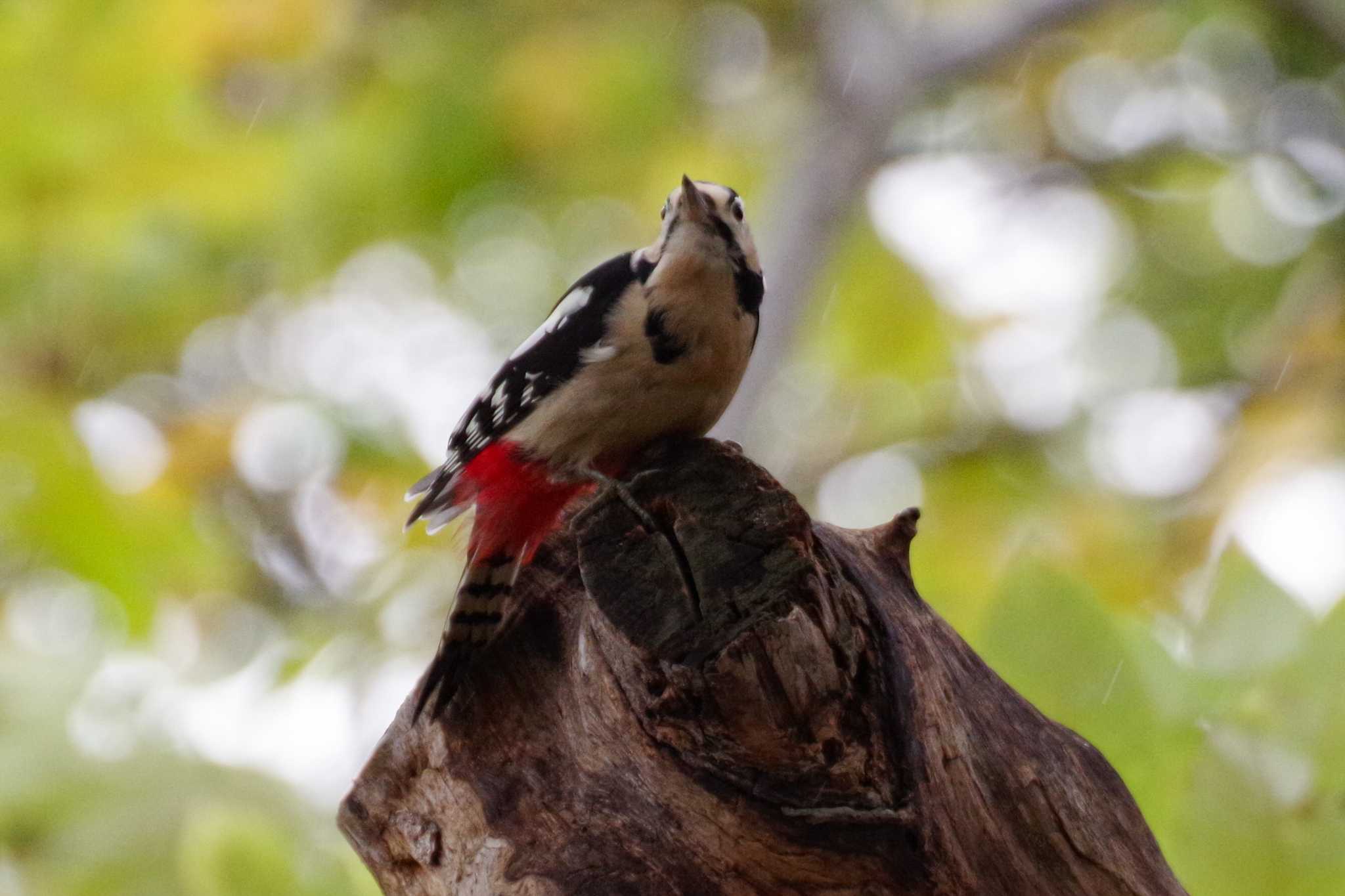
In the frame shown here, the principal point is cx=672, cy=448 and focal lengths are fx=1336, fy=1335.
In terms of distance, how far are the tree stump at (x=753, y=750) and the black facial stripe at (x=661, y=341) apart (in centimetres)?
25

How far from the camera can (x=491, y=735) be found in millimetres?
1705

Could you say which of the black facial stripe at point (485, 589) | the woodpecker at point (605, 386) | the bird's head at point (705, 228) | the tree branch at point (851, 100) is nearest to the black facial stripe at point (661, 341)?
the woodpecker at point (605, 386)

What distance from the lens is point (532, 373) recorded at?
6.73 feet

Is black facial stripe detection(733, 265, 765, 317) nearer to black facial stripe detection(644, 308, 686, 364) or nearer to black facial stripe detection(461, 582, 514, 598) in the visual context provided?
black facial stripe detection(644, 308, 686, 364)

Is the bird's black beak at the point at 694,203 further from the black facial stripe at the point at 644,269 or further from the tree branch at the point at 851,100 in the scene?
the tree branch at the point at 851,100

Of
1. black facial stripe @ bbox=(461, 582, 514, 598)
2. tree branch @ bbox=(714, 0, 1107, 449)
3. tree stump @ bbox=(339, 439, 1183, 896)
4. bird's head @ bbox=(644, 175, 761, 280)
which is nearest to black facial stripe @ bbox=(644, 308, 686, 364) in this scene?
bird's head @ bbox=(644, 175, 761, 280)

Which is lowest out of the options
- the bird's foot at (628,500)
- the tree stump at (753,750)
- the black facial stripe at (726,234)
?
the tree stump at (753,750)

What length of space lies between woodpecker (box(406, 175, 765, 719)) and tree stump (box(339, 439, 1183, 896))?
9.1 inches

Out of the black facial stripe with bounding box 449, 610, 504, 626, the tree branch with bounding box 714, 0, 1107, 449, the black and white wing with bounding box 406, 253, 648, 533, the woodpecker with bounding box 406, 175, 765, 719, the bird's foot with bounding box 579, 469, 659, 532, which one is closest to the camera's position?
the bird's foot with bounding box 579, 469, 659, 532

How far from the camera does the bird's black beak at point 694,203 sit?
6.58 feet

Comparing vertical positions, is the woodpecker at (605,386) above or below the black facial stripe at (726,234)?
below

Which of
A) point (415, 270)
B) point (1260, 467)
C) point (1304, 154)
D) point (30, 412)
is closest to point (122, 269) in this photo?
point (30, 412)

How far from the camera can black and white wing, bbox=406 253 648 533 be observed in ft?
6.57

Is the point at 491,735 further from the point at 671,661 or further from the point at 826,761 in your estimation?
the point at 826,761
